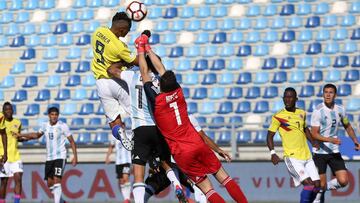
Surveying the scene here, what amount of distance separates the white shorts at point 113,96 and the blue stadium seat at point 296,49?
13.0 meters

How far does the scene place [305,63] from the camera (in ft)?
82.6

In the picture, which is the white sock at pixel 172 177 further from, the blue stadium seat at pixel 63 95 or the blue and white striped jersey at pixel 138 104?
the blue stadium seat at pixel 63 95

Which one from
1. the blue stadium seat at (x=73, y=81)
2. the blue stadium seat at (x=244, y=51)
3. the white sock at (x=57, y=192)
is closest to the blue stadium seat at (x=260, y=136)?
the blue stadium seat at (x=244, y=51)

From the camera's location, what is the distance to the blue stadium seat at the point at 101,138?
24.2 meters

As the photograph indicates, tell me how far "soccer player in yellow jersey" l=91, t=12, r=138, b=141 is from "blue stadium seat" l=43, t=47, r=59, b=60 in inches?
563

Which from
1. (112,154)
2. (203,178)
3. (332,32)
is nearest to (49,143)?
(112,154)

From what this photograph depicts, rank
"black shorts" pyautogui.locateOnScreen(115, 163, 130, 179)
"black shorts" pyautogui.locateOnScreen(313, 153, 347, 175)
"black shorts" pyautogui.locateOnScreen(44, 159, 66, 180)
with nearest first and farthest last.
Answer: "black shorts" pyautogui.locateOnScreen(313, 153, 347, 175), "black shorts" pyautogui.locateOnScreen(44, 159, 66, 180), "black shorts" pyautogui.locateOnScreen(115, 163, 130, 179)

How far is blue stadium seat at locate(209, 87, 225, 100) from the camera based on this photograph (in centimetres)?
2495

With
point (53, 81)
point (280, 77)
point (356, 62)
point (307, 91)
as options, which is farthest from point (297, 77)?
point (53, 81)

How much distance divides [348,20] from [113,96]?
14.3m

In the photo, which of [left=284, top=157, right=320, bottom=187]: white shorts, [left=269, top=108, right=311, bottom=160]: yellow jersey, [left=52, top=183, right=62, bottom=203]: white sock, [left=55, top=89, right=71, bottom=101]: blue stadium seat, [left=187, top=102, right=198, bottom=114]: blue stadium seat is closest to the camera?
[left=284, top=157, right=320, bottom=187]: white shorts

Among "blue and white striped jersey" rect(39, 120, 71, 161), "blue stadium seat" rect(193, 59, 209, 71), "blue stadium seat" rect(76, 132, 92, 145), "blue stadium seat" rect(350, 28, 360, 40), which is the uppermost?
"blue stadium seat" rect(350, 28, 360, 40)

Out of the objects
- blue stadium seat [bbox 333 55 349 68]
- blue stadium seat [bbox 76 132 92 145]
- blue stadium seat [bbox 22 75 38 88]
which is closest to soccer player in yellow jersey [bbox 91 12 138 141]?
blue stadium seat [bbox 76 132 92 145]

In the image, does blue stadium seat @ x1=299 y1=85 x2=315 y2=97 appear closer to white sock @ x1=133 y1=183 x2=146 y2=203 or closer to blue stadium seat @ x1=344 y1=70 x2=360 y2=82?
blue stadium seat @ x1=344 y1=70 x2=360 y2=82
